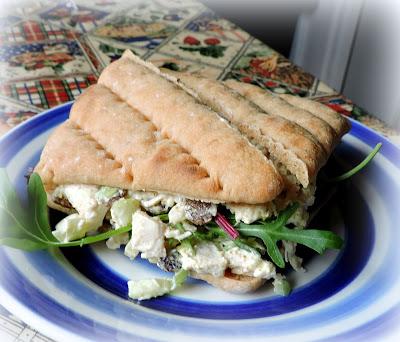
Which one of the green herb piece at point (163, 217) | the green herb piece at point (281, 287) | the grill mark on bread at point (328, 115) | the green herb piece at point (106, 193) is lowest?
the green herb piece at point (281, 287)

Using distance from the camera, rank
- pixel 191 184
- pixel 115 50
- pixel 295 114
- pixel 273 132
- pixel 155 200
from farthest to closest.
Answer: pixel 115 50 < pixel 295 114 < pixel 273 132 < pixel 155 200 < pixel 191 184

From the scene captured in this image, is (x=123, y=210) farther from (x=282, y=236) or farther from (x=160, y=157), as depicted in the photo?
(x=282, y=236)

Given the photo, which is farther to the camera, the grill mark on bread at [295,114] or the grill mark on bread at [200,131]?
the grill mark on bread at [295,114]

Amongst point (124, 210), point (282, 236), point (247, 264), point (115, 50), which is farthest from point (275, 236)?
point (115, 50)

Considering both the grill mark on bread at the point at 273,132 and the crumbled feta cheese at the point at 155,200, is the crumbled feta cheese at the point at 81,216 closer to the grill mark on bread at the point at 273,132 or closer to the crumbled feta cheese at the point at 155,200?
the crumbled feta cheese at the point at 155,200

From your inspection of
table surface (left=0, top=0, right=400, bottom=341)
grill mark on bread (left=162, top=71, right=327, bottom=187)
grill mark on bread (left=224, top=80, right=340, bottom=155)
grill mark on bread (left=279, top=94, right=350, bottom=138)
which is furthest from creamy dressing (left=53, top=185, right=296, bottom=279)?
table surface (left=0, top=0, right=400, bottom=341)

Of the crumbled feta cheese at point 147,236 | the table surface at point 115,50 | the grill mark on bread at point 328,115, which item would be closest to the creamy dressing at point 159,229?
the crumbled feta cheese at point 147,236

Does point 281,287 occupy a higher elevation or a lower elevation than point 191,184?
lower
